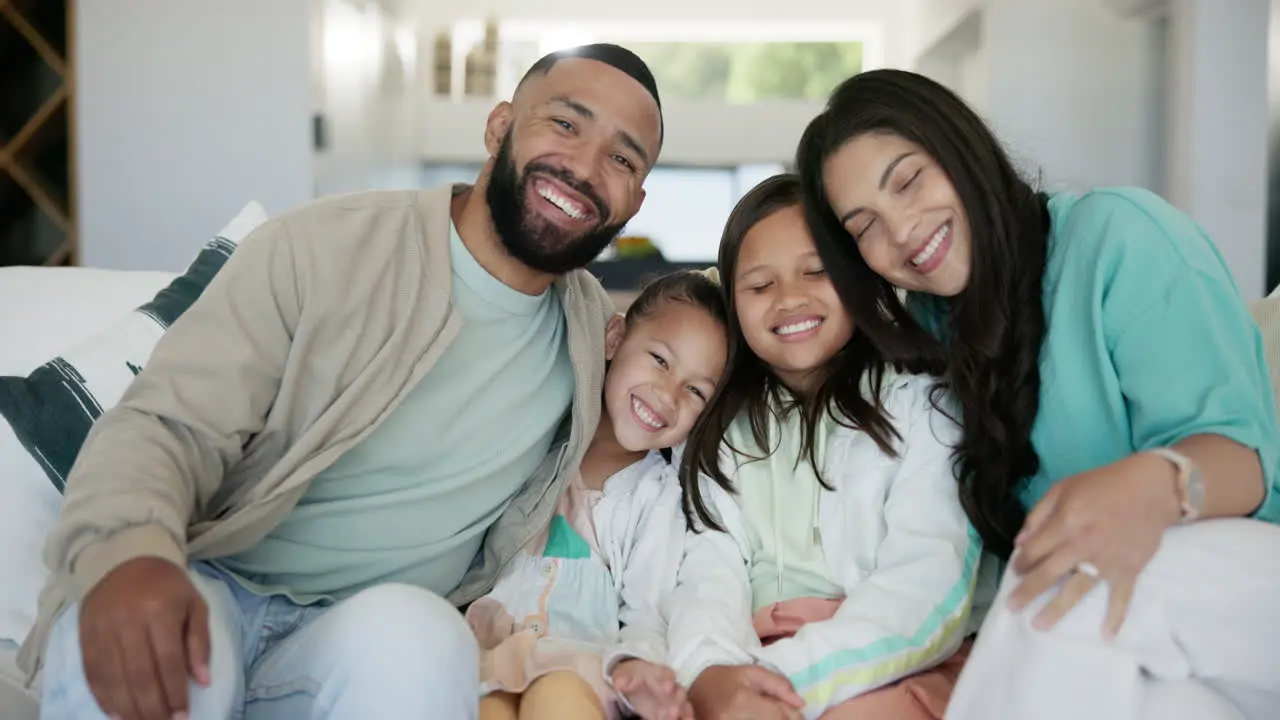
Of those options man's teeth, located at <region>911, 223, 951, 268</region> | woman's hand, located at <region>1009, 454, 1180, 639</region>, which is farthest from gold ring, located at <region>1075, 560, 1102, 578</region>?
man's teeth, located at <region>911, 223, 951, 268</region>

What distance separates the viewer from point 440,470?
1469 mm

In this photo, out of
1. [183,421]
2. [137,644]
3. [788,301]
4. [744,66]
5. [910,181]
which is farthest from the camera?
[744,66]

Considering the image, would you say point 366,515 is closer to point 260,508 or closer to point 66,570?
point 260,508

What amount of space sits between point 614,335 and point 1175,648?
926 mm

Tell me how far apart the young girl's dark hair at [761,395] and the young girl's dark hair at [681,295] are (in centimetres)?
3

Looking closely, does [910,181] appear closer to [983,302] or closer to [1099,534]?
[983,302]

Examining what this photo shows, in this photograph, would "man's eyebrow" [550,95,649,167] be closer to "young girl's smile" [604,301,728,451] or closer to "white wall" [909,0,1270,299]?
"young girl's smile" [604,301,728,451]

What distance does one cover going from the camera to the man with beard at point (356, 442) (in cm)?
104

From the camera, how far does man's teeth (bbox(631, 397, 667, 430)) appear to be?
1621 mm

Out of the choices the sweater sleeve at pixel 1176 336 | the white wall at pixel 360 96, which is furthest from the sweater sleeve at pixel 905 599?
the white wall at pixel 360 96

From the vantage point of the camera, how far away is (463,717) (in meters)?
1.09

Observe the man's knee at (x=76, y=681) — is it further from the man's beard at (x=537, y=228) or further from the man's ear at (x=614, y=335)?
the man's ear at (x=614, y=335)

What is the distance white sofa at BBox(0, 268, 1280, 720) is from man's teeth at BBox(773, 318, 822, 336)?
0.69 meters

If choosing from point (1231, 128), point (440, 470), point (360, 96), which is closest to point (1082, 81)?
point (1231, 128)
